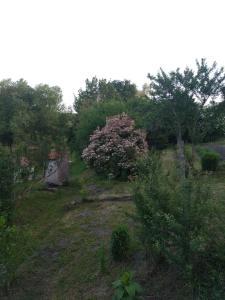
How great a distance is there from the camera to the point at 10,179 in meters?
11.4

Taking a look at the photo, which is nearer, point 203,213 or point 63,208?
point 203,213

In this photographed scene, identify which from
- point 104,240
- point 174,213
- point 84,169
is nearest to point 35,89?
point 84,169

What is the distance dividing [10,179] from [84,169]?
11.2 meters

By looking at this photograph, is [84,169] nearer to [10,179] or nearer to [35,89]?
[10,179]

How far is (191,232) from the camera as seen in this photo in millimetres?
5578

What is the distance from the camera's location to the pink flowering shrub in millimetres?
17344

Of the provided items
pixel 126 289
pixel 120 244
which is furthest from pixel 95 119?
pixel 126 289

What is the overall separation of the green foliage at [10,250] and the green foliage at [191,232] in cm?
241

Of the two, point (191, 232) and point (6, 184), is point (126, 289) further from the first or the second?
point (6, 184)

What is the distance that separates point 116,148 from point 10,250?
10742mm

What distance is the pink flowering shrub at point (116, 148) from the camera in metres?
17.3

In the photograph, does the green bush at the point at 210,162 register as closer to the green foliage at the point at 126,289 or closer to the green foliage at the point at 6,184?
the green foliage at the point at 6,184

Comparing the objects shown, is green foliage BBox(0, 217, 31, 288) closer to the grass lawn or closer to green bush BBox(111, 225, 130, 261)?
the grass lawn

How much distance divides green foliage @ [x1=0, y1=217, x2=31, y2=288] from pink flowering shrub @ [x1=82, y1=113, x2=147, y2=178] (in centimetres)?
938
